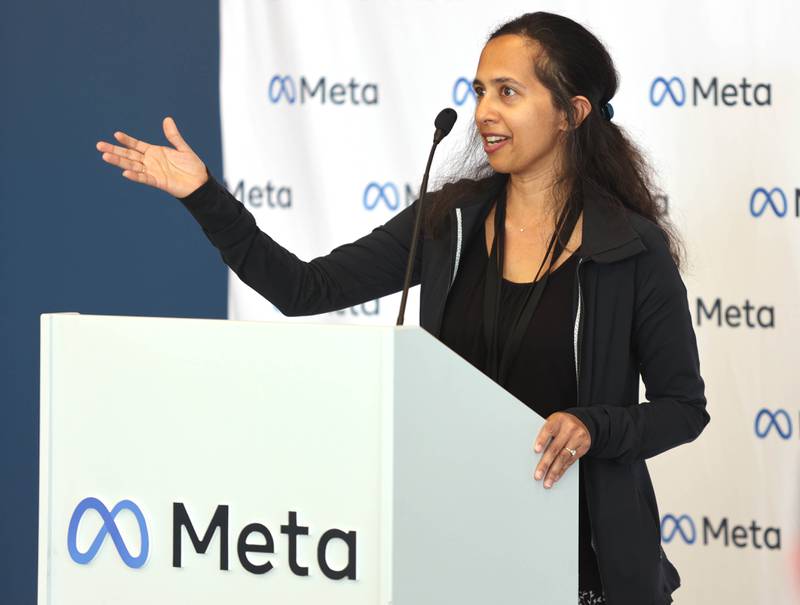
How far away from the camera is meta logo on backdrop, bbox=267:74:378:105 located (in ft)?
9.74

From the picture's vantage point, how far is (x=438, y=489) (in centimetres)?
123

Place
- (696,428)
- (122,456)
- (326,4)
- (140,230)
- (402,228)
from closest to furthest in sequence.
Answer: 1. (122,456)
2. (696,428)
3. (402,228)
4. (326,4)
5. (140,230)

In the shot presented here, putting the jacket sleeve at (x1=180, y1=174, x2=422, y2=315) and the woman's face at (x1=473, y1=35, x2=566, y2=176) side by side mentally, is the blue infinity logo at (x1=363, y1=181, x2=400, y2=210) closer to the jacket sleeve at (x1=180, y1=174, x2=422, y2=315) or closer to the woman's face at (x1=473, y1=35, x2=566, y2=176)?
the jacket sleeve at (x1=180, y1=174, x2=422, y2=315)

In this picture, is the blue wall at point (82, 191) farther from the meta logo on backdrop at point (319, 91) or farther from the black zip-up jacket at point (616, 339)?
the black zip-up jacket at point (616, 339)

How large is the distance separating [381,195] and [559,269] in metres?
Answer: 1.25

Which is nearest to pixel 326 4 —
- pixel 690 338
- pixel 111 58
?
pixel 111 58

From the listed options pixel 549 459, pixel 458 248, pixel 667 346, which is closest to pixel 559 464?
pixel 549 459

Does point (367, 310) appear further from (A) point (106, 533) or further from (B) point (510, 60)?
(A) point (106, 533)

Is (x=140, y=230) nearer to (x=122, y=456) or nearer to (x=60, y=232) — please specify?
(x=60, y=232)

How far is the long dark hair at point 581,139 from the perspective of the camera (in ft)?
6.11

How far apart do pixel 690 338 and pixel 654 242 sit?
0.53 ft

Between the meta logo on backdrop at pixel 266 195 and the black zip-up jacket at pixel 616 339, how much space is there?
109 centimetres

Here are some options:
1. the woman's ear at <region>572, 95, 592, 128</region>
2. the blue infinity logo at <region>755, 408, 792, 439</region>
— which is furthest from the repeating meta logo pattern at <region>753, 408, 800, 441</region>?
the woman's ear at <region>572, 95, 592, 128</region>

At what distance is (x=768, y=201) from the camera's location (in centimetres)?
273
